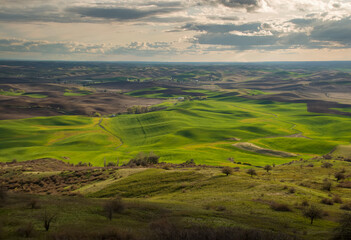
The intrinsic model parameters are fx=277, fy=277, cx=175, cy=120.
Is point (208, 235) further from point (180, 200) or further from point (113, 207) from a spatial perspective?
point (180, 200)

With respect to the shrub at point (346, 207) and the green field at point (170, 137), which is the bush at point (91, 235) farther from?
the green field at point (170, 137)

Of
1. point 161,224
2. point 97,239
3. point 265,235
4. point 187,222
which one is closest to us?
point 97,239

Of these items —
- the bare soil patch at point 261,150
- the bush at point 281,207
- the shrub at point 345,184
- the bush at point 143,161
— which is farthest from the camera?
the bare soil patch at point 261,150

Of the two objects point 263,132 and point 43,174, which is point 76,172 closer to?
point 43,174

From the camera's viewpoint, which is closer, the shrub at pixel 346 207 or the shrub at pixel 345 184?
the shrub at pixel 346 207

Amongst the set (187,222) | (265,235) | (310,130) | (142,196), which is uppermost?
(265,235)

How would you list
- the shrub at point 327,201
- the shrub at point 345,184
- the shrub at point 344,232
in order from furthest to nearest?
the shrub at point 345,184 < the shrub at point 327,201 < the shrub at point 344,232

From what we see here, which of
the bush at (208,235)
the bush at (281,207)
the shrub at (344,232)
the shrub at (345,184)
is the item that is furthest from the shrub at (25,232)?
the shrub at (345,184)

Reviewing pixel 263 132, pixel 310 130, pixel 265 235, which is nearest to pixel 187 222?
pixel 265 235
